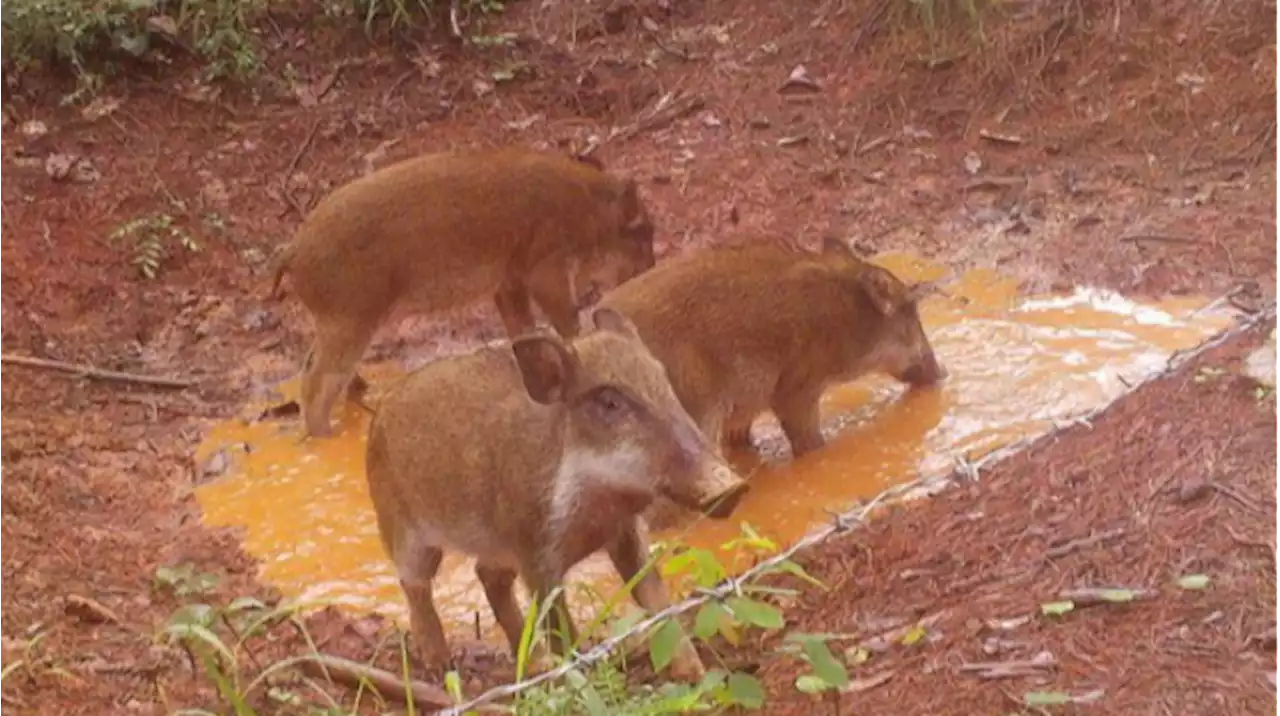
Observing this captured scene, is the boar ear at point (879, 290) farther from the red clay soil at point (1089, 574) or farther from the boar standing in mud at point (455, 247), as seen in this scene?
the boar standing in mud at point (455, 247)

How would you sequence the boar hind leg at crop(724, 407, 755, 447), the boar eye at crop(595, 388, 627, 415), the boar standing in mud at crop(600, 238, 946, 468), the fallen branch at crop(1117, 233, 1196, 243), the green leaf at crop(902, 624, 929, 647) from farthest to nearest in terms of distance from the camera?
the fallen branch at crop(1117, 233, 1196, 243), the boar hind leg at crop(724, 407, 755, 447), the boar standing in mud at crop(600, 238, 946, 468), the boar eye at crop(595, 388, 627, 415), the green leaf at crop(902, 624, 929, 647)

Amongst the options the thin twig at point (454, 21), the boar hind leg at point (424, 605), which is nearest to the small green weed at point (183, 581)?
the boar hind leg at point (424, 605)

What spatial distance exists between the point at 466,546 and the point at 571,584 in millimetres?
797

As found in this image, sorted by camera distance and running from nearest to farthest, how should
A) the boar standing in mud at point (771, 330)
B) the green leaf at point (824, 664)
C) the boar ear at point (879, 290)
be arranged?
the green leaf at point (824, 664) → the boar standing in mud at point (771, 330) → the boar ear at point (879, 290)

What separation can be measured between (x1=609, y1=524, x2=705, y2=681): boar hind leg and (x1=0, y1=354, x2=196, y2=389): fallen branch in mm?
3675

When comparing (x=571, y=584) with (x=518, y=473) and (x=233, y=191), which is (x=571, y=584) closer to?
(x=518, y=473)

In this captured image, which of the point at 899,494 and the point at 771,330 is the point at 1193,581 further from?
the point at 771,330

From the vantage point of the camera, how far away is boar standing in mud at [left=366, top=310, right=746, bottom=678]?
4.82m

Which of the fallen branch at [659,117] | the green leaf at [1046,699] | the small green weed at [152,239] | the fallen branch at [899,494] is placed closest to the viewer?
the green leaf at [1046,699]

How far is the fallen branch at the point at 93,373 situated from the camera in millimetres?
8211

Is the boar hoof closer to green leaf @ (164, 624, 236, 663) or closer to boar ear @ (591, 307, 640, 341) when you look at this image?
boar ear @ (591, 307, 640, 341)

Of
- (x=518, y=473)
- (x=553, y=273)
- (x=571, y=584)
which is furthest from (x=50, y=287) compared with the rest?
(x=518, y=473)

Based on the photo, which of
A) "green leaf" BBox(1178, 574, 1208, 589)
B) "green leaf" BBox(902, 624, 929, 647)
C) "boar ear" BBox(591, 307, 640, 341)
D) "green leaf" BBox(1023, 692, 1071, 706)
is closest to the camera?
"green leaf" BBox(1023, 692, 1071, 706)

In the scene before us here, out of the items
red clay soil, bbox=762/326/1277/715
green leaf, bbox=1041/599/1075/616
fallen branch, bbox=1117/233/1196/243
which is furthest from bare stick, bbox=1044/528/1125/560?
fallen branch, bbox=1117/233/1196/243
